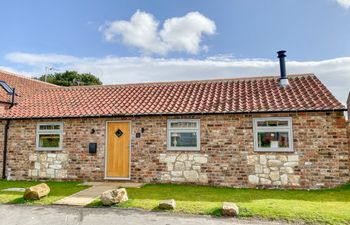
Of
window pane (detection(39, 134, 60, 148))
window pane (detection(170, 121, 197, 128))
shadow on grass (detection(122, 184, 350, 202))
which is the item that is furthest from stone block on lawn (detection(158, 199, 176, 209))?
window pane (detection(39, 134, 60, 148))

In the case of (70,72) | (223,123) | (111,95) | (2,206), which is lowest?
(2,206)

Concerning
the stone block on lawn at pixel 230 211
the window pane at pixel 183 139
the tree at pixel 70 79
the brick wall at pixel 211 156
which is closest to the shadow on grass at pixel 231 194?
the brick wall at pixel 211 156

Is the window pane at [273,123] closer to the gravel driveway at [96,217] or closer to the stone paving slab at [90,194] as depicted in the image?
the gravel driveway at [96,217]

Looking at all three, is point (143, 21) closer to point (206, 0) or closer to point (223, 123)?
point (206, 0)

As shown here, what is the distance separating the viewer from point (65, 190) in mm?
9500

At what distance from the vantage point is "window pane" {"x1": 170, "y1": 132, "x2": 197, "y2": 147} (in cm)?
1084

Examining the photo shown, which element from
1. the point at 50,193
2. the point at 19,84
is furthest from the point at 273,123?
the point at 19,84

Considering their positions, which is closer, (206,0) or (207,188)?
(207,188)

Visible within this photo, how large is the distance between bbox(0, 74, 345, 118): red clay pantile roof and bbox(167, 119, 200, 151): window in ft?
1.60

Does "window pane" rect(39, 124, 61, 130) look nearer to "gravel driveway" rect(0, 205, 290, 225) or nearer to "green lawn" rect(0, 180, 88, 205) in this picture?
"green lawn" rect(0, 180, 88, 205)

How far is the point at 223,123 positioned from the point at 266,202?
12.2 ft

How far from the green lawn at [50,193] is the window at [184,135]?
3761 mm

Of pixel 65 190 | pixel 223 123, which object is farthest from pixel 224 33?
pixel 65 190

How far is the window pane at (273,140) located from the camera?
10.0 meters
